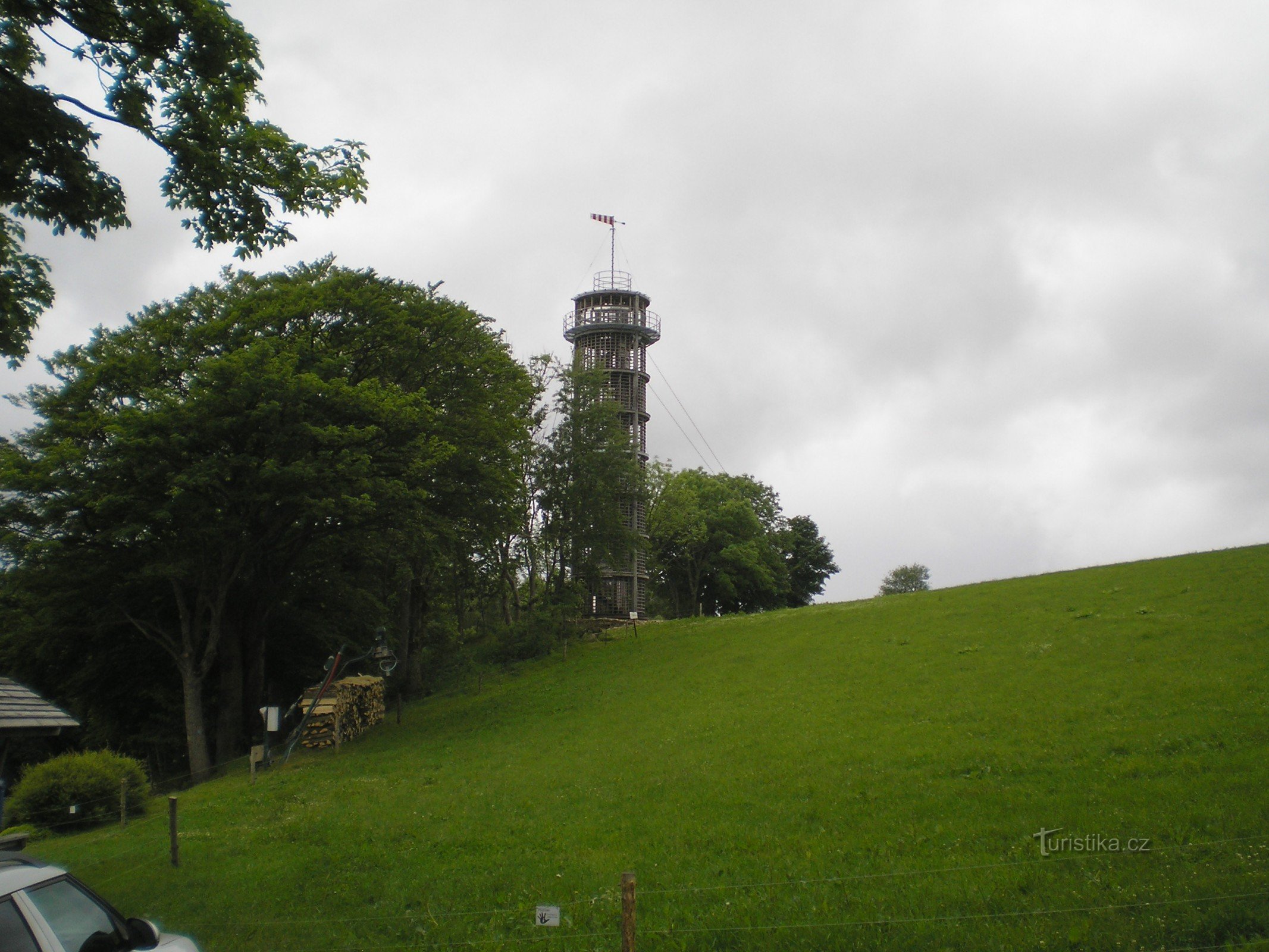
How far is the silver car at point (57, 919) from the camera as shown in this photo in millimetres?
6062

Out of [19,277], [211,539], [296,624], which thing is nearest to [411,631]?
[296,624]

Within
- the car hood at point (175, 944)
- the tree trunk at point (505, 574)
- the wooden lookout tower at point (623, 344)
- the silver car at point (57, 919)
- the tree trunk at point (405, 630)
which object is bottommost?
the car hood at point (175, 944)

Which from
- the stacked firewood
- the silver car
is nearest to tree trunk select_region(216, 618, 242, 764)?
the stacked firewood

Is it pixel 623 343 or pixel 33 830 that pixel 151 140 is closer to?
pixel 33 830

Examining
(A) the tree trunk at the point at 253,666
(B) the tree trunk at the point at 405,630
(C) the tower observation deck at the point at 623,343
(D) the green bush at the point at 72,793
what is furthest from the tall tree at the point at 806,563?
(D) the green bush at the point at 72,793

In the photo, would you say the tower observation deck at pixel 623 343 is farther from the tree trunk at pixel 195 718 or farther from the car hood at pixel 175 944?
the car hood at pixel 175 944

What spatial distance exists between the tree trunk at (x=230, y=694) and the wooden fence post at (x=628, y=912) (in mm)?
27309

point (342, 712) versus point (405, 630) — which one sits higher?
point (405, 630)

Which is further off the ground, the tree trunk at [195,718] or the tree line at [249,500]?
the tree line at [249,500]

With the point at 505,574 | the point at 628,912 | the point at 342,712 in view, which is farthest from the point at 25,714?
the point at 505,574

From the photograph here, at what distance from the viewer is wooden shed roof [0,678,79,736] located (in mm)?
14039

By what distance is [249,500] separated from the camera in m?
26.6

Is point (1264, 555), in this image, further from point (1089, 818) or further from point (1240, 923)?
point (1240, 923)

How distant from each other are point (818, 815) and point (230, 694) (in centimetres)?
2530
